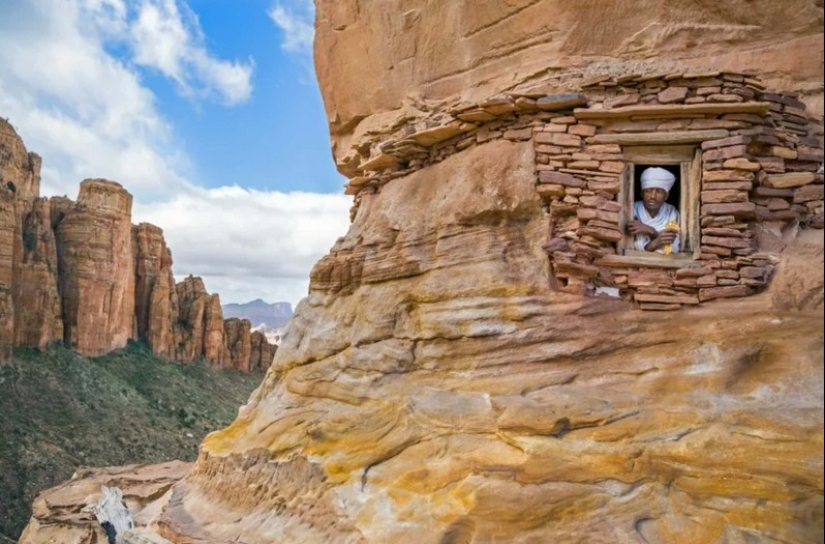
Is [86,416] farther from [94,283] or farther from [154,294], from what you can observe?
[154,294]

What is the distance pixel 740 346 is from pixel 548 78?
3.56 m

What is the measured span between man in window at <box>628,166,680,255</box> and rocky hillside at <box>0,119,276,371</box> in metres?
35.4

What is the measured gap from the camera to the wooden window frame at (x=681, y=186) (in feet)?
21.5

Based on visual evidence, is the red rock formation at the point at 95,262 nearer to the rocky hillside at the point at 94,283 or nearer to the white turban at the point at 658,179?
the rocky hillside at the point at 94,283

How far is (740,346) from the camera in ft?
18.8

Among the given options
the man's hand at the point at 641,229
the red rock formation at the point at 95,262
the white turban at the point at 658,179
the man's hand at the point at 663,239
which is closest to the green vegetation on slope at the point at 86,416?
the red rock formation at the point at 95,262

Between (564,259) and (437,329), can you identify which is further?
(437,329)

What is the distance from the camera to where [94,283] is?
140ft

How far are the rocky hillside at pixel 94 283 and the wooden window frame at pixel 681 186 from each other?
35.4 meters

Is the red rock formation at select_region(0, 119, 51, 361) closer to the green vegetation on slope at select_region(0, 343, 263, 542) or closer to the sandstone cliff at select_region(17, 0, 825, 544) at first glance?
the green vegetation on slope at select_region(0, 343, 263, 542)

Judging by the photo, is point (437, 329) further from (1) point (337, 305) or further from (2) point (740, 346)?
(2) point (740, 346)

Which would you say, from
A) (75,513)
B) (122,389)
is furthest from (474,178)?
(122,389)

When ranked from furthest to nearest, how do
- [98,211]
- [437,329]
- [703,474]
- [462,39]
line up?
[98,211] < [462,39] < [437,329] < [703,474]

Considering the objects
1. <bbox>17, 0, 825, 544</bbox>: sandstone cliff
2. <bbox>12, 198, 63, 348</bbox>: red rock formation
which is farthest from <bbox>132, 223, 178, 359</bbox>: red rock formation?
<bbox>17, 0, 825, 544</bbox>: sandstone cliff
